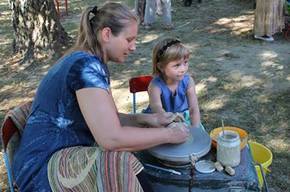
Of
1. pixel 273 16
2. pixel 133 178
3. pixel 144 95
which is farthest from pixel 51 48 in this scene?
pixel 133 178

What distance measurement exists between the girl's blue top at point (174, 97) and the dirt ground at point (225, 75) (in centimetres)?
92

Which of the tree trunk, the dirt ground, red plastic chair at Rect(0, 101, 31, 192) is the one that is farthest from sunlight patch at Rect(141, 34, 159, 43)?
red plastic chair at Rect(0, 101, 31, 192)

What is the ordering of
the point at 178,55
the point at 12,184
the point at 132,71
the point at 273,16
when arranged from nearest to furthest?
the point at 12,184 < the point at 178,55 < the point at 132,71 < the point at 273,16

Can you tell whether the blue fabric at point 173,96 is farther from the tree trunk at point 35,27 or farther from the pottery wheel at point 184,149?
the tree trunk at point 35,27

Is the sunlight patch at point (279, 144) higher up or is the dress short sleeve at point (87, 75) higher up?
the dress short sleeve at point (87, 75)

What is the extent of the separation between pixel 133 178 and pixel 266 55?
181 inches

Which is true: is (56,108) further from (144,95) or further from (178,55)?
(144,95)

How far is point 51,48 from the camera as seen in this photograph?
613 cm

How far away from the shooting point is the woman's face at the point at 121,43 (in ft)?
6.48

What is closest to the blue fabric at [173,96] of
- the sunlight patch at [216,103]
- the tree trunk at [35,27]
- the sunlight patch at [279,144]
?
the sunlight patch at [279,144]

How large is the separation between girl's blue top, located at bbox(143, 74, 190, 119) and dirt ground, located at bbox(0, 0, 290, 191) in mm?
918

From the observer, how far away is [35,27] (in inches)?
235

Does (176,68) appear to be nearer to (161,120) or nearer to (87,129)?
(161,120)

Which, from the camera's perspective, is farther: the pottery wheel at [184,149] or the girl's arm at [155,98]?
the girl's arm at [155,98]
